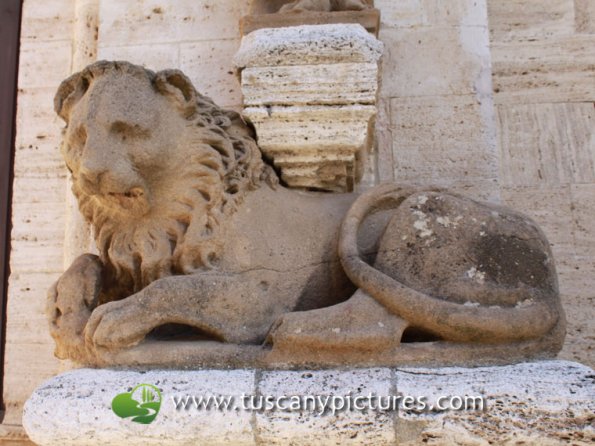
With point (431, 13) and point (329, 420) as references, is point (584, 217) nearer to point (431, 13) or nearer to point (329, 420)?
point (431, 13)

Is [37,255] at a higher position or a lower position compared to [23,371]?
higher

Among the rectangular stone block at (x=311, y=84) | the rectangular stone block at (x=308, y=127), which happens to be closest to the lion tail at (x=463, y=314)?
the rectangular stone block at (x=308, y=127)

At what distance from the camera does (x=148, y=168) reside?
2248mm

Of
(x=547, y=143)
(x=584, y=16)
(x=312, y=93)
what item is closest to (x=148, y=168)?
(x=312, y=93)

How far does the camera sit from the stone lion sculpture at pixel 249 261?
2039 millimetres

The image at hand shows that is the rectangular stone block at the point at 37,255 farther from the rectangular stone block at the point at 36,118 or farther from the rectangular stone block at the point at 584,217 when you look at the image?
the rectangular stone block at the point at 584,217

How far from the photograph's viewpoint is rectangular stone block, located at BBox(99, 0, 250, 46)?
10.3 feet

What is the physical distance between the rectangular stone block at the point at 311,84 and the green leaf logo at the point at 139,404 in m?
0.99

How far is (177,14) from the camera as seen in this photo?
316 centimetres

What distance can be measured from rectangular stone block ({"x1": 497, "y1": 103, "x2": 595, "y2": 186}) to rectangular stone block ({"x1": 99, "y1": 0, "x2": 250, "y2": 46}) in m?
1.22

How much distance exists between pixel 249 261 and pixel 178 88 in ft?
1.88

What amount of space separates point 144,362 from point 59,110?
2.78ft

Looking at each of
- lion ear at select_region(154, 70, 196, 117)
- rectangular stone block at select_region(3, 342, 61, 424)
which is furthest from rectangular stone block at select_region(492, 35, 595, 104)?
rectangular stone block at select_region(3, 342, 61, 424)

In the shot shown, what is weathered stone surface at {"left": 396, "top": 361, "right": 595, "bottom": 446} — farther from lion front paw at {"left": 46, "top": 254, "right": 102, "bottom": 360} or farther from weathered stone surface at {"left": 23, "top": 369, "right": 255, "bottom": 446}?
lion front paw at {"left": 46, "top": 254, "right": 102, "bottom": 360}
